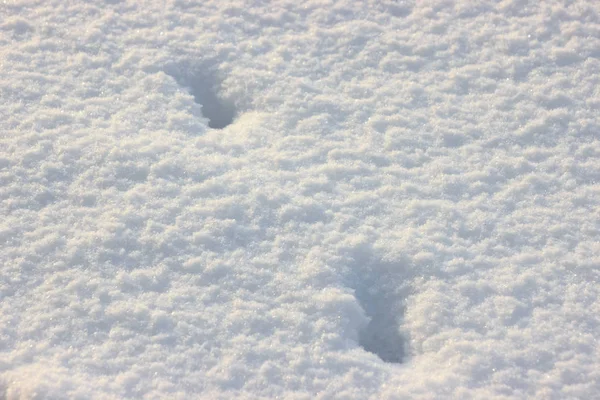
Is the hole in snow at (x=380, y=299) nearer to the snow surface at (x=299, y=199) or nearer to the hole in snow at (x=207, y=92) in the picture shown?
the snow surface at (x=299, y=199)

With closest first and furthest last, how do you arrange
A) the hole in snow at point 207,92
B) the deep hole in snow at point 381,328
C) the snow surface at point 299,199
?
the snow surface at point 299,199 < the deep hole in snow at point 381,328 < the hole in snow at point 207,92

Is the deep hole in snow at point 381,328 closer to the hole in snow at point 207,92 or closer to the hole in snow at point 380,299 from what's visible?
the hole in snow at point 380,299

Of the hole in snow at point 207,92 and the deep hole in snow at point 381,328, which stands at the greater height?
the hole in snow at point 207,92

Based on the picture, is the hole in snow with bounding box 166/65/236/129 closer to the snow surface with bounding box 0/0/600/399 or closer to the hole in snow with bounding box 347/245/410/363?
the snow surface with bounding box 0/0/600/399

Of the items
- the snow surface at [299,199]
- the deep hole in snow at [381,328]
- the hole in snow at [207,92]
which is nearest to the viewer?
the snow surface at [299,199]

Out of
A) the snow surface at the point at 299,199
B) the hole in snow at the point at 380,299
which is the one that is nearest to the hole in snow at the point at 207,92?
the snow surface at the point at 299,199

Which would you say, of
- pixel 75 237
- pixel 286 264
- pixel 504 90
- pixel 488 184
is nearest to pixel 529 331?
pixel 488 184

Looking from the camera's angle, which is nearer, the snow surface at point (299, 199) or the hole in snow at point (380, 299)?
the snow surface at point (299, 199)

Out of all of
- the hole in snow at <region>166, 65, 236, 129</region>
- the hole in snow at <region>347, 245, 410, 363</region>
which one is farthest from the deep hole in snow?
the hole in snow at <region>166, 65, 236, 129</region>
